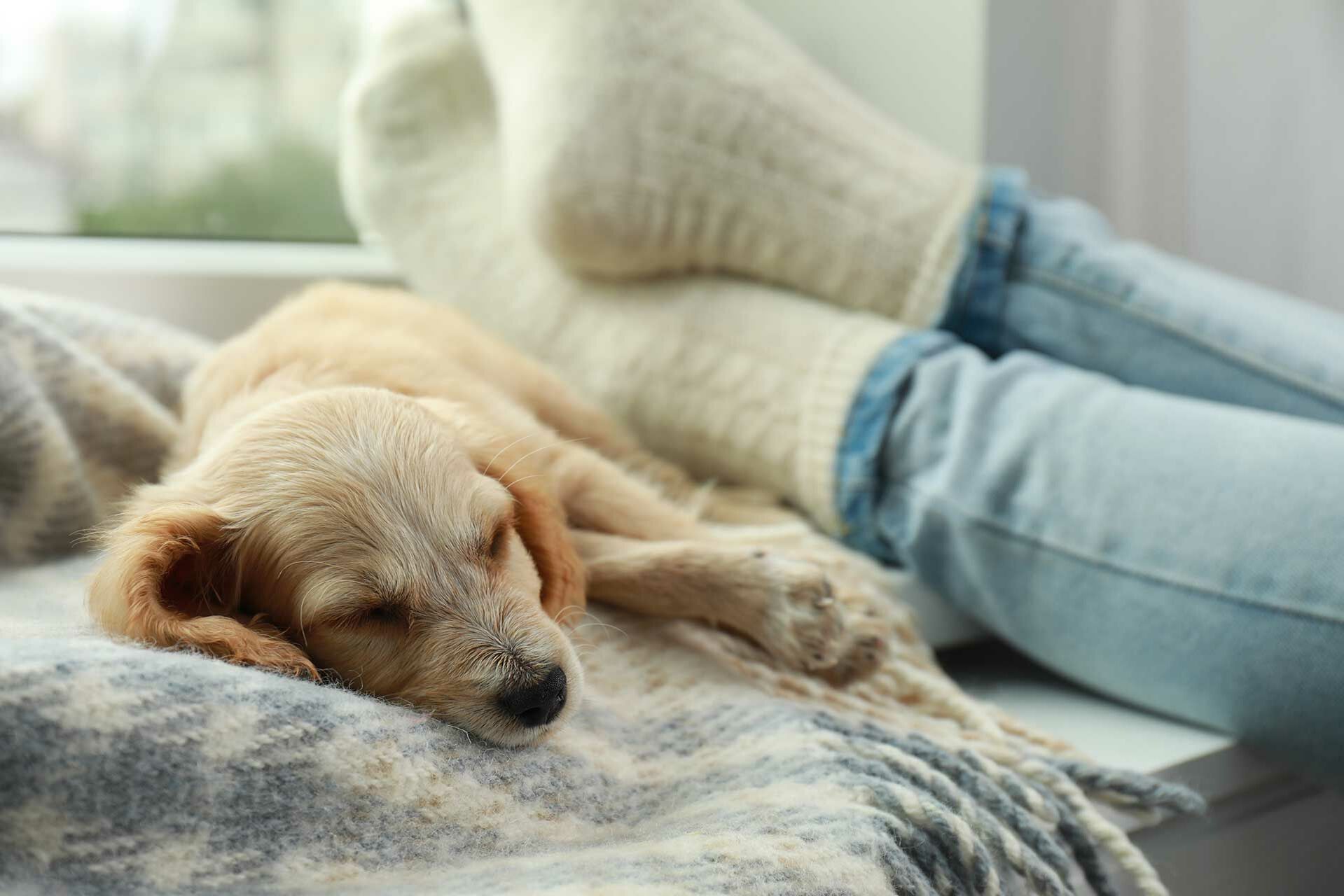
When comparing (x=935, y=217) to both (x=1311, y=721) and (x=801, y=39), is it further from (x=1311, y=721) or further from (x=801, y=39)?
(x=801, y=39)

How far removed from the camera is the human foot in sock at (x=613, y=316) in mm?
1326

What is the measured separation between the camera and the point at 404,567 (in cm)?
77

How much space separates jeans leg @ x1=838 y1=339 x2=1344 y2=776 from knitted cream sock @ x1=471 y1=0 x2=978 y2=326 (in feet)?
0.59

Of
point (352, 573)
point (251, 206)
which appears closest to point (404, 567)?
point (352, 573)

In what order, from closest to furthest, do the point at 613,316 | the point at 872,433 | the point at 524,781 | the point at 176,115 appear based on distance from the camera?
the point at 524,781, the point at 872,433, the point at 613,316, the point at 176,115

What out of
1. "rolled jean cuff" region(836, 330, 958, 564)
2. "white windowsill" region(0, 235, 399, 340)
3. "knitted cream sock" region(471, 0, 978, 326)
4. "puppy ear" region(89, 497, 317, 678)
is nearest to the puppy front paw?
"rolled jean cuff" region(836, 330, 958, 564)

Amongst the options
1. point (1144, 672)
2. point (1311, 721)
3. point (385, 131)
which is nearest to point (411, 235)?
point (385, 131)

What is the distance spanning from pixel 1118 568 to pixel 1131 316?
372 mm

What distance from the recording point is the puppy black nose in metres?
0.75

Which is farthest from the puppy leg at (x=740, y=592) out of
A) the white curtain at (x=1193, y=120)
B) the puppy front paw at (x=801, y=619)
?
the white curtain at (x=1193, y=120)

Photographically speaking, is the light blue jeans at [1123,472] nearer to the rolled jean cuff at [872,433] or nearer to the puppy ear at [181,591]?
the rolled jean cuff at [872,433]

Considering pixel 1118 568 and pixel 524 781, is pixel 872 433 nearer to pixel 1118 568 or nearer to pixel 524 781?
pixel 1118 568

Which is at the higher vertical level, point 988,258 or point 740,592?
point 988,258

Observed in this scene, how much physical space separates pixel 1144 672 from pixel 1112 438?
0.24 meters
